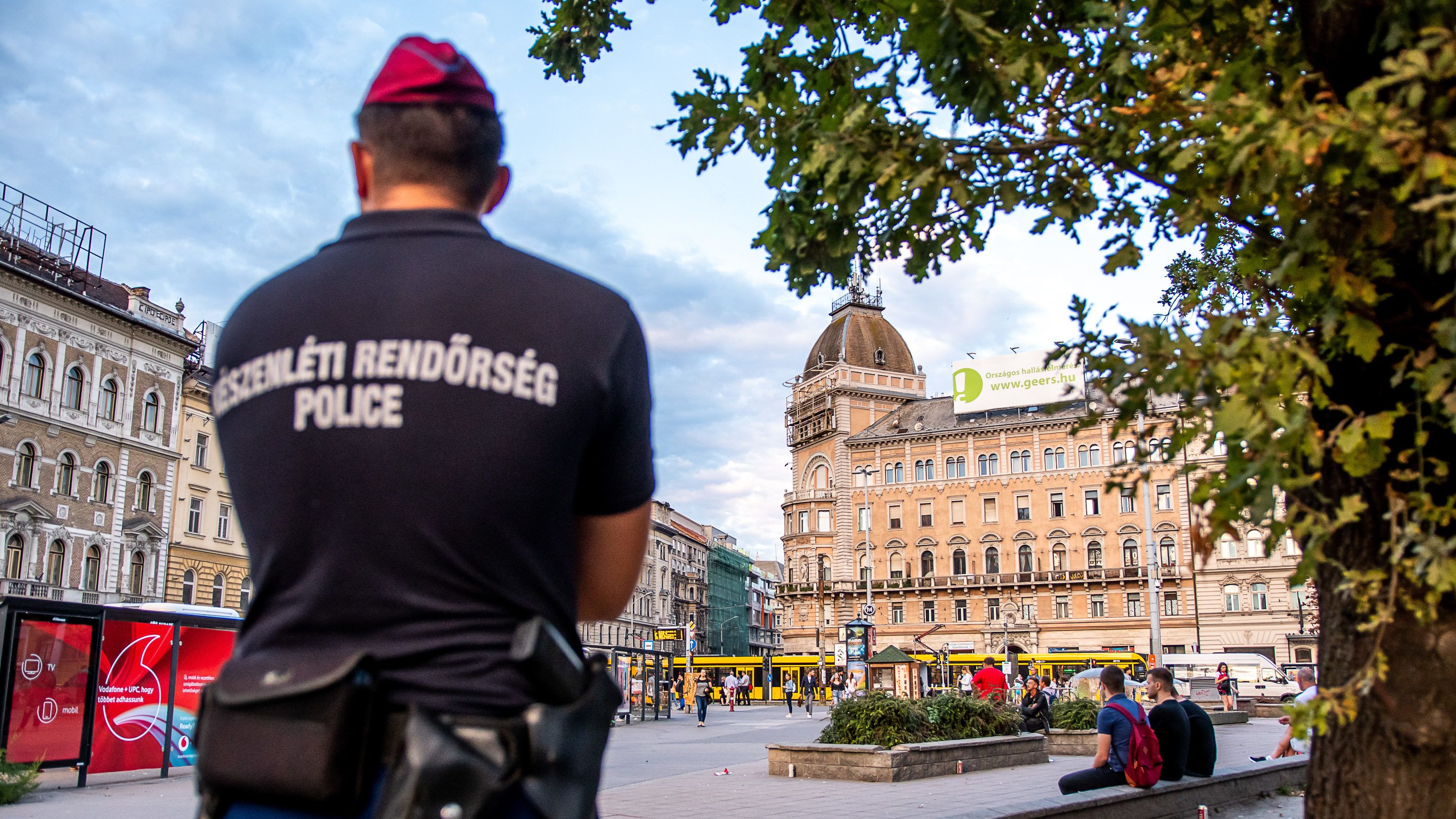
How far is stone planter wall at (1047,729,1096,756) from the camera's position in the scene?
1905 cm

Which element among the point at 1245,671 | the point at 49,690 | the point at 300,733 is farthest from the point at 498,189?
the point at 1245,671

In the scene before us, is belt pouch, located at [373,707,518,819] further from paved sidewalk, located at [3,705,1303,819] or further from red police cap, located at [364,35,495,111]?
paved sidewalk, located at [3,705,1303,819]

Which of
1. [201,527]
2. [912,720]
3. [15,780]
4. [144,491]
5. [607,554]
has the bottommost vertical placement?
[15,780]

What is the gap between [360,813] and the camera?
5.36 feet

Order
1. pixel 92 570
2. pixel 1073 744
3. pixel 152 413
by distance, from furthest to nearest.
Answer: pixel 152 413 → pixel 92 570 → pixel 1073 744

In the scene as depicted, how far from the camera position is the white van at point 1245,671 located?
4572 centimetres

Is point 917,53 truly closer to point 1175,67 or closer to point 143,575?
point 1175,67

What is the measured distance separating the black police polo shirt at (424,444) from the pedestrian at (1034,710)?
17.7m

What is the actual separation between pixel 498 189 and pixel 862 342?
9122cm

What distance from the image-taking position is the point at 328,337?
1.80 m

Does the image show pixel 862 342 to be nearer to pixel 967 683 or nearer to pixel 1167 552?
pixel 1167 552

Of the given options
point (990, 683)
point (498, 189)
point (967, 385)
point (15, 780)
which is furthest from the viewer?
point (967, 385)

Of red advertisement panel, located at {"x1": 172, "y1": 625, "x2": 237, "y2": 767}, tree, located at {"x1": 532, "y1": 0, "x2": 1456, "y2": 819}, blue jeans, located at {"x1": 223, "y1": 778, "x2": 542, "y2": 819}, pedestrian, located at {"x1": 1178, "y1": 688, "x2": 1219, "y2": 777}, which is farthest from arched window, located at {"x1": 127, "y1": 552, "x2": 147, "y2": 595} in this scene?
blue jeans, located at {"x1": 223, "y1": 778, "x2": 542, "y2": 819}

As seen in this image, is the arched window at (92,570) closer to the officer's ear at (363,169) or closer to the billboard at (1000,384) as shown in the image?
the officer's ear at (363,169)
